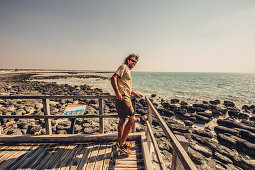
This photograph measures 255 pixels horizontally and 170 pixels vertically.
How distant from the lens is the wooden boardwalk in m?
2.80

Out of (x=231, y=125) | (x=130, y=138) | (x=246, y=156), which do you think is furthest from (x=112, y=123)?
(x=231, y=125)

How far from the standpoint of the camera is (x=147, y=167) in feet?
8.39

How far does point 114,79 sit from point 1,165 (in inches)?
Answer: 127

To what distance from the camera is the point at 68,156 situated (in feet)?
10.1

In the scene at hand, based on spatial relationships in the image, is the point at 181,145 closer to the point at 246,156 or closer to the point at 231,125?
the point at 246,156

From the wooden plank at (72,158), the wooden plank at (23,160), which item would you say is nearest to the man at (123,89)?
the wooden plank at (72,158)

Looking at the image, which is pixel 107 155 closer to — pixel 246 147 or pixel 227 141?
pixel 227 141

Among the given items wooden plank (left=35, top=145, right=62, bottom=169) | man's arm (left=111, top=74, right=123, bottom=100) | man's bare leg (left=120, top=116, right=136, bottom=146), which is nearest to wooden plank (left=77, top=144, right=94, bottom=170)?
wooden plank (left=35, top=145, right=62, bottom=169)

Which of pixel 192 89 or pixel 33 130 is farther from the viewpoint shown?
pixel 192 89

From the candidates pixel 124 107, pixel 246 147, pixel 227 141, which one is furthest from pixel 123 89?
pixel 246 147

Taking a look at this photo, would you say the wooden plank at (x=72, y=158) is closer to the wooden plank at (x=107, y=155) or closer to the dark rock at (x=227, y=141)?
the wooden plank at (x=107, y=155)

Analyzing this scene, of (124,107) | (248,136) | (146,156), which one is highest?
(124,107)

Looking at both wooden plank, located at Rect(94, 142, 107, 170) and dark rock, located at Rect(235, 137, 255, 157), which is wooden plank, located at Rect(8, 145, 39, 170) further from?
dark rock, located at Rect(235, 137, 255, 157)

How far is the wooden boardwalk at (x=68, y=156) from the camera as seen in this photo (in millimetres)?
2805
